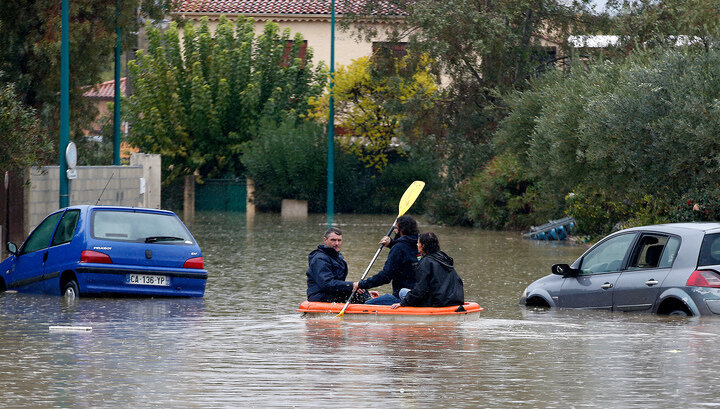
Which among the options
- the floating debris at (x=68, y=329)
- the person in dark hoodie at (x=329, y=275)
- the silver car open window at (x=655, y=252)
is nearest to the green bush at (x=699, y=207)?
the silver car open window at (x=655, y=252)

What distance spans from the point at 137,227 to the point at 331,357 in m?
6.25

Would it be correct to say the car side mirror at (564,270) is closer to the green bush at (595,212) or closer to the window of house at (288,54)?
the green bush at (595,212)

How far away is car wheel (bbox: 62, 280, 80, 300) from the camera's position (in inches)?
599

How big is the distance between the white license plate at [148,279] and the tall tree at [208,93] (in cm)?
3355

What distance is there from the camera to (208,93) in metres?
49.1

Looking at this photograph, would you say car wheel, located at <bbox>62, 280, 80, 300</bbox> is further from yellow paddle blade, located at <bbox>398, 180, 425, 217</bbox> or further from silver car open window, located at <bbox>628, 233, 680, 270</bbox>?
silver car open window, located at <bbox>628, 233, 680, 270</bbox>

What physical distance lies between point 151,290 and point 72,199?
12034 millimetres

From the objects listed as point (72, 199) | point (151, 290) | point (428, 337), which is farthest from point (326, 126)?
point (428, 337)

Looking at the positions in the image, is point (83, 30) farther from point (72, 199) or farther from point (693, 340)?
point (693, 340)

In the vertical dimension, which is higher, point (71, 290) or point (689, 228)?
point (689, 228)

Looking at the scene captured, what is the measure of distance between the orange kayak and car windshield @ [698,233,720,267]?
2437 mm

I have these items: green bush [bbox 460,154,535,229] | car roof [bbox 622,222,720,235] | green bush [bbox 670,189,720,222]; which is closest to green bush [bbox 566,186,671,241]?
green bush [bbox 460,154,535,229]

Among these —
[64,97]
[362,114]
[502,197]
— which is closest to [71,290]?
[64,97]

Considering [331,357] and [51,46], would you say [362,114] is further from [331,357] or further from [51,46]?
[331,357]
